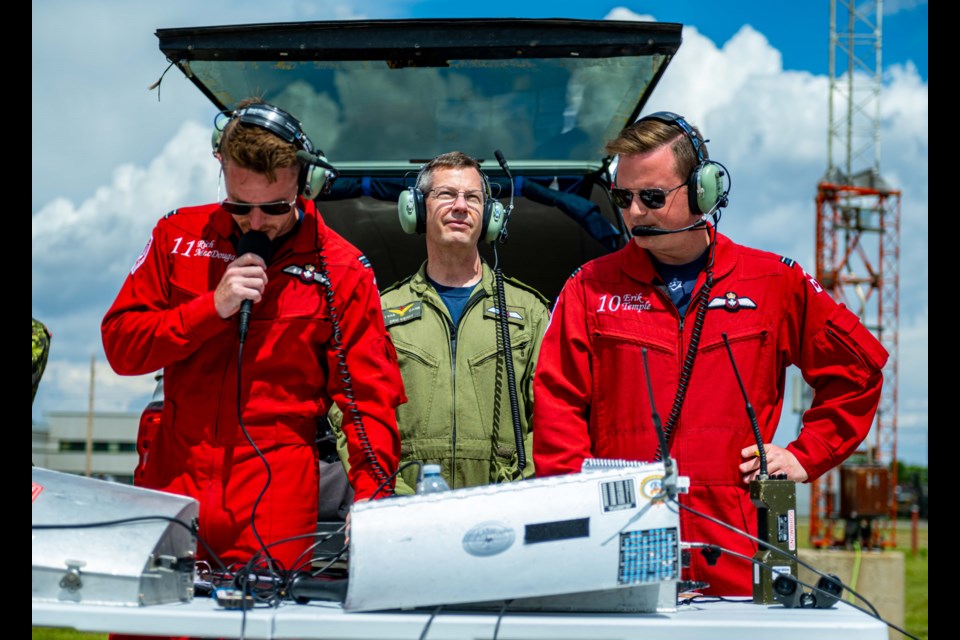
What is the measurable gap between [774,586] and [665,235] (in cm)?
109

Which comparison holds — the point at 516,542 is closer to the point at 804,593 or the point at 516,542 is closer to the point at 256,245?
the point at 804,593

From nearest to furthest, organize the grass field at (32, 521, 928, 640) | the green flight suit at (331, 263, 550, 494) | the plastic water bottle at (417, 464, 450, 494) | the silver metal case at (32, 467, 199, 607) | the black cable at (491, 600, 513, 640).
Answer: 1. the black cable at (491, 600, 513, 640)
2. the silver metal case at (32, 467, 199, 607)
3. the plastic water bottle at (417, 464, 450, 494)
4. the green flight suit at (331, 263, 550, 494)
5. the grass field at (32, 521, 928, 640)

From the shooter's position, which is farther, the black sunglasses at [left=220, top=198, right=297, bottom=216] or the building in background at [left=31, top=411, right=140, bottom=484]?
the building in background at [left=31, top=411, right=140, bottom=484]

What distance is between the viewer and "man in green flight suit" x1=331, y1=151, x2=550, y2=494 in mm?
3629

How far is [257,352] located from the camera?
2764 millimetres

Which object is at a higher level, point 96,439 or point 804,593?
point 804,593

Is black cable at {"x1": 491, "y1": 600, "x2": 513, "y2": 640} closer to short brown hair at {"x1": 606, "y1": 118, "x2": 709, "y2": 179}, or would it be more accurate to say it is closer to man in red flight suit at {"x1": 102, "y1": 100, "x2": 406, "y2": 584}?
man in red flight suit at {"x1": 102, "y1": 100, "x2": 406, "y2": 584}

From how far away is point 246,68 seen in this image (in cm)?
403

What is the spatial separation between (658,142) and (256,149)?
3.76ft

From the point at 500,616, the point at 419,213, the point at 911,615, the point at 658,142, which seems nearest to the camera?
the point at 500,616

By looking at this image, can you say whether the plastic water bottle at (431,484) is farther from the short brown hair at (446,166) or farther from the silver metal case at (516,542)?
the short brown hair at (446,166)

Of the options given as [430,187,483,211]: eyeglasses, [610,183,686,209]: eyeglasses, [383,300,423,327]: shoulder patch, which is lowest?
[383,300,423,327]: shoulder patch

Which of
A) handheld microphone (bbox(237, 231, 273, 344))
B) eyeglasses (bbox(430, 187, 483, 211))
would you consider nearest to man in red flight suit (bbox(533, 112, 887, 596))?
handheld microphone (bbox(237, 231, 273, 344))

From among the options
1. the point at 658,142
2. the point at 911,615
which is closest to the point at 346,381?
the point at 658,142
